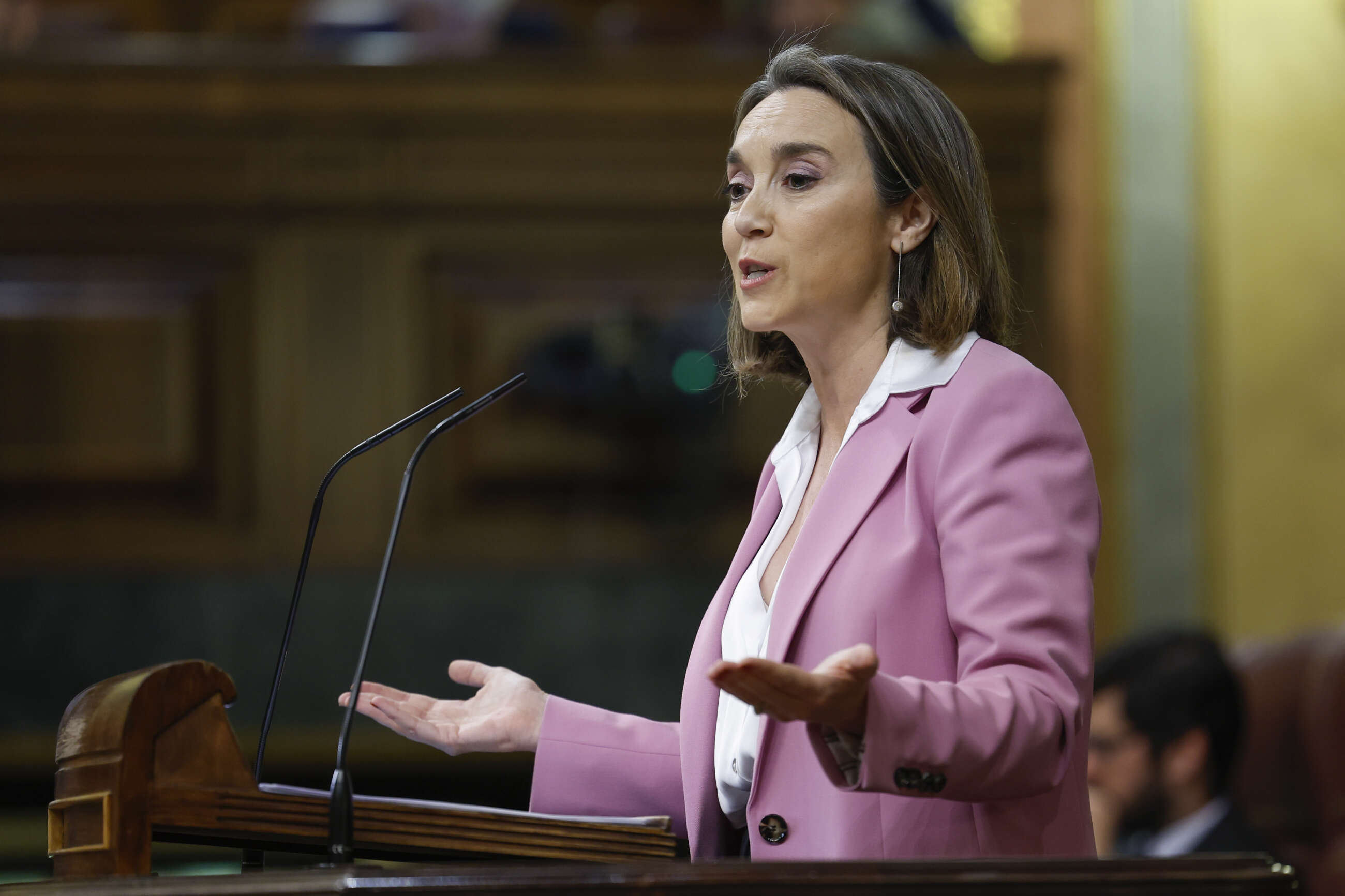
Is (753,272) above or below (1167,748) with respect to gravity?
above

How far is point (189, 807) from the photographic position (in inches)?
48.8

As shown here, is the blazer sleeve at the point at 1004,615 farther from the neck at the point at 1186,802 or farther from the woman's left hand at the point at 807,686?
the neck at the point at 1186,802

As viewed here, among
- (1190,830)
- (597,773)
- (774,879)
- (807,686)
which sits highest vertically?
(807,686)

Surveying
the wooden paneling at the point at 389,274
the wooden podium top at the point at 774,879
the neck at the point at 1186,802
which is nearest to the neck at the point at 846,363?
the wooden podium top at the point at 774,879

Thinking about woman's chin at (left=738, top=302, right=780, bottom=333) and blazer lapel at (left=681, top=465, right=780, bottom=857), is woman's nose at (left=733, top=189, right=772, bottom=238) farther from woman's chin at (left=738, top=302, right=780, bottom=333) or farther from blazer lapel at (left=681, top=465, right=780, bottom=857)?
blazer lapel at (left=681, top=465, right=780, bottom=857)

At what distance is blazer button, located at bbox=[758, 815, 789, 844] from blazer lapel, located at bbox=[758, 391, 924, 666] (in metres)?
0.08

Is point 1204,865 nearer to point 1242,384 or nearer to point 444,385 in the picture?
point 444,385

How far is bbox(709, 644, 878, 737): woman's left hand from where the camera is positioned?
40.8 inches

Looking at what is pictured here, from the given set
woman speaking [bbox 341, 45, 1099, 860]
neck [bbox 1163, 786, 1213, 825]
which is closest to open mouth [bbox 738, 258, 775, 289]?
woman speaking [bbox 341, 45, 1099, 860]

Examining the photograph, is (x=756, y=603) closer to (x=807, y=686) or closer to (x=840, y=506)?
(x=840, y=506)

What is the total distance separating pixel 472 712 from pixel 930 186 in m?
0.66

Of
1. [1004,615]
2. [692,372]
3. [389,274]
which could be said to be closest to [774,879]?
[1004,615]

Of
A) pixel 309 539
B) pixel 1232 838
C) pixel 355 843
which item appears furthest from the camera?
pixel 1232 838

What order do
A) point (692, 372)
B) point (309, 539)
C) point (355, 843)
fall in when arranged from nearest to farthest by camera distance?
point (355, 843)
point (309, 539)
point (692, 372)
